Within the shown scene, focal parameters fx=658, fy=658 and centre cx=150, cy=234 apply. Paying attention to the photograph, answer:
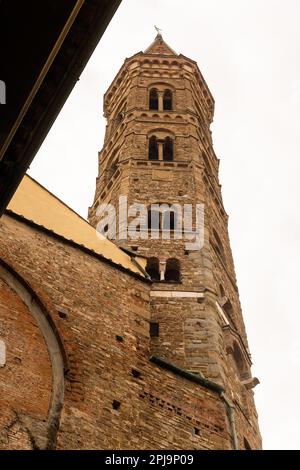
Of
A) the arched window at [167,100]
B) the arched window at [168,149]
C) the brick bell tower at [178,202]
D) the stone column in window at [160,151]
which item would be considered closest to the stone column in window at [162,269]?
the brick bell tower at [178,202]

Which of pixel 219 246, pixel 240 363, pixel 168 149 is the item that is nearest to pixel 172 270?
pixel 240 363

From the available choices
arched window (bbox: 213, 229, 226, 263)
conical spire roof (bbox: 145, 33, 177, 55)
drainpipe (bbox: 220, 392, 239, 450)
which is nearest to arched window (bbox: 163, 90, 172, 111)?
conical spire roof (bbox: 145, 33, 177, 55)

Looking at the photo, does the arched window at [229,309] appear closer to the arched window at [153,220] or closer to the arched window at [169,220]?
the arched window at [169,220]

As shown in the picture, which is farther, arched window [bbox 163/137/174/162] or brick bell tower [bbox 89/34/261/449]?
arched window [bbox 163/137/174/162]

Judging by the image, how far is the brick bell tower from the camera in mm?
12258

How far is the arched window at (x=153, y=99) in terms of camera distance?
2157 cm

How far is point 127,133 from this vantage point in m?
19.3

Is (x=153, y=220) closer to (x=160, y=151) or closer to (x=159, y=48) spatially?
(x=160, y=151)

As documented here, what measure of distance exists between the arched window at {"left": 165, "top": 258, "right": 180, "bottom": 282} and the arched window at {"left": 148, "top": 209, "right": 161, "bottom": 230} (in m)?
1.19

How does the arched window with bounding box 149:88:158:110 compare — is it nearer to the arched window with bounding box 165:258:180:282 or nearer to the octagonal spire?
the octagonal spire

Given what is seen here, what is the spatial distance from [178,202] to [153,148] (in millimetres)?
3408

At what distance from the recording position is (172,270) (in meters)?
14.3
